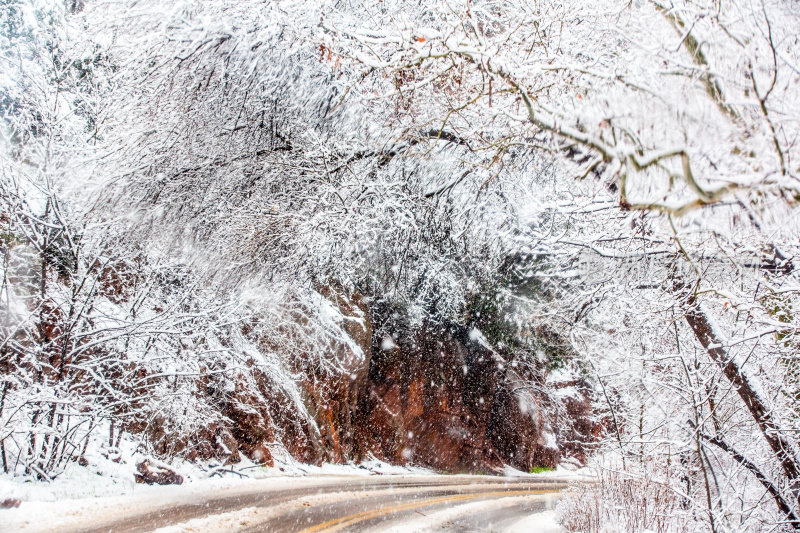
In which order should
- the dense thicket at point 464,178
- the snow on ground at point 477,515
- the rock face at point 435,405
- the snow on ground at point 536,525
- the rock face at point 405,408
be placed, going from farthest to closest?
the rock face at point 435,405 < the rock face at point 405,408 < the snow on ground at point 536,525 < the snow on ground at point 477,515 < the dense thicket at point 464,178

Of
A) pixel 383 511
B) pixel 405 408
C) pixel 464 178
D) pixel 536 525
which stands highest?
pixel 464 178

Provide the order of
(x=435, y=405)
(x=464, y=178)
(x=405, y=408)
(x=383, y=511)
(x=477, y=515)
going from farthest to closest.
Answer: (x=435, y=405) < (x=405, y=408) < (x=477, y=515) < (x=383, y=511) < (x=464, y=178)

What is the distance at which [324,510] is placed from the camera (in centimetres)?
697

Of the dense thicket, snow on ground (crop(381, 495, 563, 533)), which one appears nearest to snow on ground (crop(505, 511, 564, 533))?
snow on ground (crop(381, 495, 563, 533))

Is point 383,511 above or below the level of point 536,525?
above

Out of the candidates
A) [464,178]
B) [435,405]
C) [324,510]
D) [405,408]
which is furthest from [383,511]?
[435,405]

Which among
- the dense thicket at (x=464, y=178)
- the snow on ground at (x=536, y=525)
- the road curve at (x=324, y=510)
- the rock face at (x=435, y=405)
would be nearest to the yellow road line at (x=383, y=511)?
the road curve at (x=324, y=510)

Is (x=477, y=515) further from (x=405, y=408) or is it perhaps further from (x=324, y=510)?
(x=405, y=408)

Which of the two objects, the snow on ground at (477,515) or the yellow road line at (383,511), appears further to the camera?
the snow on ground at (477,515)

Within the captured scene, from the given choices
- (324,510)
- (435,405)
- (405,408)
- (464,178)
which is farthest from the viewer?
(435,405)

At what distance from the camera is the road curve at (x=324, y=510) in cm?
497

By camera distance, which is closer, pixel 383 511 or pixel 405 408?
pixel 383 511

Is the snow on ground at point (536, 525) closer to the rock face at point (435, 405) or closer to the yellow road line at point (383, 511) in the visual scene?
the yellow road line at point (383, 511)

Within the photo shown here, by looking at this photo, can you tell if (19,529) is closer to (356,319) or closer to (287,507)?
(287,507)
